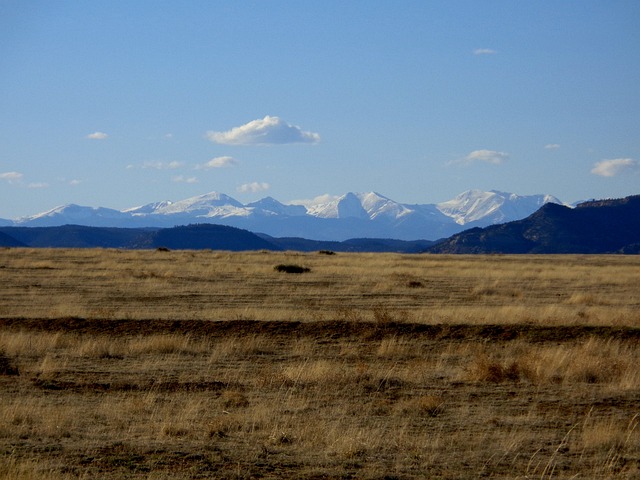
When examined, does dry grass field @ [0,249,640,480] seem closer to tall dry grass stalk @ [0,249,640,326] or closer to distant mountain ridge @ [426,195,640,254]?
tall dry grass stalk @ [0,249,640,326]

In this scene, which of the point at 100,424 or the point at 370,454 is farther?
the point at 100,424

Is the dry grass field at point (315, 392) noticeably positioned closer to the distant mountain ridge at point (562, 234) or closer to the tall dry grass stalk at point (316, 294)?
the tall dry grass stalk at point (316, 294)

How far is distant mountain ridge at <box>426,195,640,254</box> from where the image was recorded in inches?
6294

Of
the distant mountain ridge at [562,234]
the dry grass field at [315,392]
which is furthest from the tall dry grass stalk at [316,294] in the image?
the distant mountain ridge at [562,234]

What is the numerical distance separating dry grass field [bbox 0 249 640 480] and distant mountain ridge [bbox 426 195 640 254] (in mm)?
134080

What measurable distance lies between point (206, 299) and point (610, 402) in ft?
64.4

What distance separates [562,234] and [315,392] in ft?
532

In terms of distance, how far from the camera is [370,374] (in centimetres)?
1531

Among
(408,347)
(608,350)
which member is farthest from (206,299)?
(608,350)

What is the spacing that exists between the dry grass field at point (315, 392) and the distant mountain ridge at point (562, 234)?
134 m

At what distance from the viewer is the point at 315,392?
13.8 m

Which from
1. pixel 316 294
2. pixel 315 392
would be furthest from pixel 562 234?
pixel 315 392

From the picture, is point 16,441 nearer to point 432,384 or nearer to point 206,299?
point 432,384

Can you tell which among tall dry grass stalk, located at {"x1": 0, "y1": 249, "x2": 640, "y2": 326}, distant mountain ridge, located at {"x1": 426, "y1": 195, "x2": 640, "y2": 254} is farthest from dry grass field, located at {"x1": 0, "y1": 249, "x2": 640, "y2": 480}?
distant mountain ridge, located at {"x1": 426, "y1": 195, "x2": 640, "y2": 254}
